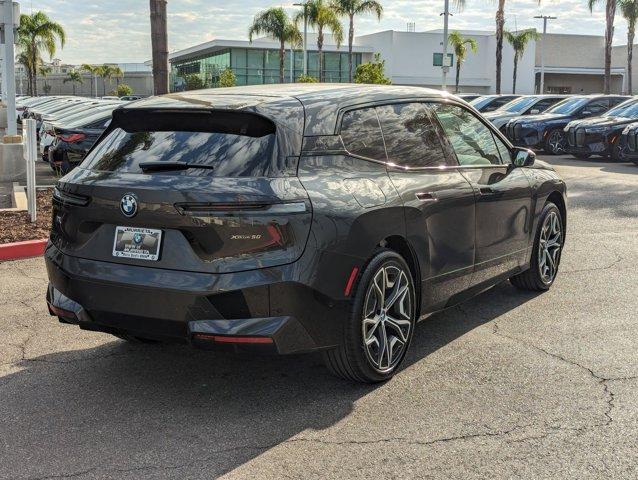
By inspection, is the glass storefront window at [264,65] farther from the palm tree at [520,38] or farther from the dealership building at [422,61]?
the palm tree at [520,38]

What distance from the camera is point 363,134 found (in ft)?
15.7

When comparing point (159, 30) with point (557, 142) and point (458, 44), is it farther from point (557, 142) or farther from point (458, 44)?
point (458, 44)

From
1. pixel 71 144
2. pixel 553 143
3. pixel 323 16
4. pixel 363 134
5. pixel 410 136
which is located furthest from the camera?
pixel 323 16

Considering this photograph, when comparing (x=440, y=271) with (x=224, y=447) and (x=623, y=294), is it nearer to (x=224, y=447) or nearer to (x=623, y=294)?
(x=224, y=447)

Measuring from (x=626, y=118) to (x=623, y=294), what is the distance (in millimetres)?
14860

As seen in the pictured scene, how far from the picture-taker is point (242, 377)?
480cm

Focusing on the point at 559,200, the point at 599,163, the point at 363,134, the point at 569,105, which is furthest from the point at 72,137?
the point at 569,105

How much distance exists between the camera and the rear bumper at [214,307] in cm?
397

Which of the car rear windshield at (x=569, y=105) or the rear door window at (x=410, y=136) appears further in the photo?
the car rear windshield at (x=569, y=105)

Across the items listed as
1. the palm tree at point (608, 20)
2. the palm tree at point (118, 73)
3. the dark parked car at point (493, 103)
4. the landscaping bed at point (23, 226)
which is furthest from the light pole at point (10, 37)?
the palm tree at point (118, 73)

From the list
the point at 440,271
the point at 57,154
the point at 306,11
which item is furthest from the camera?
the point at 306,11

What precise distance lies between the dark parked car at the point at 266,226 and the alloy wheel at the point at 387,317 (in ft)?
0.04

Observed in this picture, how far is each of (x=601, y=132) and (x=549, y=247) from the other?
46.6ft

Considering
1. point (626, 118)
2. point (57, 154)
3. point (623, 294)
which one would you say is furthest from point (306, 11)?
point (623, 294)
